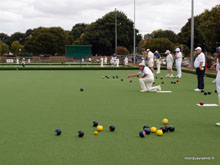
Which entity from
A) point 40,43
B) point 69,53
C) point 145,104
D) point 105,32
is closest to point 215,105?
point 145,104

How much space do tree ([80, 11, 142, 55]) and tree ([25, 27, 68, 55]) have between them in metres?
13.7

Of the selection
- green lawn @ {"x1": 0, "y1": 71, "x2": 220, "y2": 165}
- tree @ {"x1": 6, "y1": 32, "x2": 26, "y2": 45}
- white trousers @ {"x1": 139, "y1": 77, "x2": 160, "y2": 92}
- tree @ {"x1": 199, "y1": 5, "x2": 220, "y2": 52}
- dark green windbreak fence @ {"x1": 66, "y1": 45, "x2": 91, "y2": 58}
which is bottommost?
green lawn @ {"x1": 0, "y1": 71, "x2": 220, "y2": 165}

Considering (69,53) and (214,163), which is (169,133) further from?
(69,53)

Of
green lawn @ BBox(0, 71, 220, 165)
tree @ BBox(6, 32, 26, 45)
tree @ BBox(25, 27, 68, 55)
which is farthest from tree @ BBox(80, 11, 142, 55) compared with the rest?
green lawn @ BBox(0, 71, 220, 165)

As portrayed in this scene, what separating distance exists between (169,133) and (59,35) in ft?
260

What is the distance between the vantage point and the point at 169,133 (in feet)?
18.5

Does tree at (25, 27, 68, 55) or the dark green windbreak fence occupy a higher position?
tree at (25, 27, 68, 55)

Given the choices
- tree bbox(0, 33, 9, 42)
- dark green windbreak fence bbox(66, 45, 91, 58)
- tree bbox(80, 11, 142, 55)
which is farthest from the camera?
tree bbox(0, 33, 9, 42)

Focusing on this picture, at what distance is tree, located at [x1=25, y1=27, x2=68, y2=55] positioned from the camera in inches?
3162

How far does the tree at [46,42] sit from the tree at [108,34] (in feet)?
44.9

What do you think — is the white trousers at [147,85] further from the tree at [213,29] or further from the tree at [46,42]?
the tree at [46,42]

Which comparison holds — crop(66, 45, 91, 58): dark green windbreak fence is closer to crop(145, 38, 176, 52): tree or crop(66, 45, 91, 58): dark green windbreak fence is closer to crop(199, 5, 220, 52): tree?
crop(199, 5, 220, 52): tree

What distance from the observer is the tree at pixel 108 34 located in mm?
67419

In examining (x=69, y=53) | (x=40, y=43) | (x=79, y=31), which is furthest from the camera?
(x=79, y=31)
